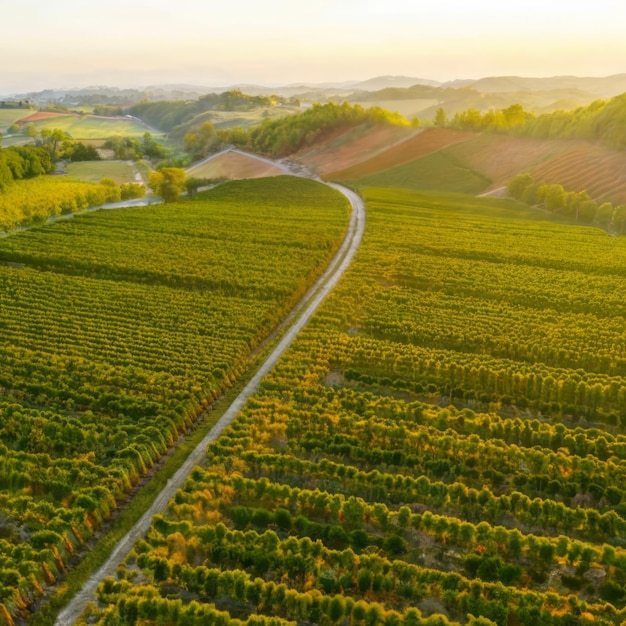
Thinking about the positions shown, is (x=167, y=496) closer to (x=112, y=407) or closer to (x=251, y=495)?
(x=251, y=495)

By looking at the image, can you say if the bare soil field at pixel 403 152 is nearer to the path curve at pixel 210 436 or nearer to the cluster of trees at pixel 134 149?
the cluster of trees at pixel 134 149

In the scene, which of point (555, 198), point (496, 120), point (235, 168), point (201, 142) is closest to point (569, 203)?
point (555, 198)

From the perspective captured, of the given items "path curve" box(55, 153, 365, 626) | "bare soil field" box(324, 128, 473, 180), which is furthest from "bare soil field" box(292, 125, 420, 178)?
"path curve" box(55, 153, 365, 626)

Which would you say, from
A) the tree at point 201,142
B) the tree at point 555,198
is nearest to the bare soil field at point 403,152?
the tree at point 555,198

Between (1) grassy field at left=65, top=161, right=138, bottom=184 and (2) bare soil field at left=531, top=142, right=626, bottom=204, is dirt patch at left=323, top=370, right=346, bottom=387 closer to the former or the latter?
(2) bare soil field at left=531, top=142, right=626, bottom=204

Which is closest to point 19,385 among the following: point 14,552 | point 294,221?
point 14,552
